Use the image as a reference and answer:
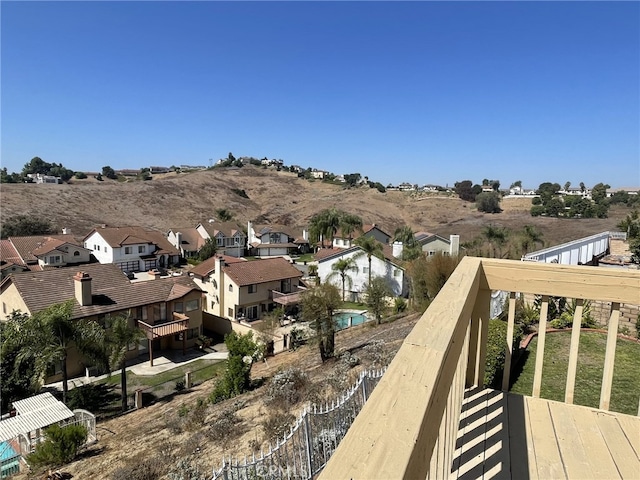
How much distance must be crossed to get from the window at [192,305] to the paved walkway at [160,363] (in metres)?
2.51

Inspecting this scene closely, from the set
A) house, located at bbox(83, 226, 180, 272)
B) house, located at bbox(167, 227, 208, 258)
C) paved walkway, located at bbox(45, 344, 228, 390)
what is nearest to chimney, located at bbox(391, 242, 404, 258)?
paved walkway, located at bbox(45, 344, 228, 390)

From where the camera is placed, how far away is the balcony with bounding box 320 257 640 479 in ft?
3.23

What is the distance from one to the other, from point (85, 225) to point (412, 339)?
68.7m

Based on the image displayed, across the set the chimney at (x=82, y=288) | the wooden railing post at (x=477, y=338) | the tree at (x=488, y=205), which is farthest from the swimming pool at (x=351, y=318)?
the tree at (x=488, y=205)

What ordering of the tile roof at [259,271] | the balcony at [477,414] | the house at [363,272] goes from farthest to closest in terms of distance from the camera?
1. the house at [363,272]
2. the tile roof at [259,271]
3. the balcony at [477,414]

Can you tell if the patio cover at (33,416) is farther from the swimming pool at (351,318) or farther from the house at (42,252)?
the house at (42,252)

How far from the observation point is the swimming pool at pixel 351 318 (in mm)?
25719

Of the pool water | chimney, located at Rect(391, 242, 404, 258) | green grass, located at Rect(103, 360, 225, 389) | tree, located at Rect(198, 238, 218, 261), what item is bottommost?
green grass, located at Rect(103, 360, 225, 389)

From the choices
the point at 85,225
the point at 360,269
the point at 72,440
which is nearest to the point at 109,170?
the point at 85,225

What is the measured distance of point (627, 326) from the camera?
964 cm

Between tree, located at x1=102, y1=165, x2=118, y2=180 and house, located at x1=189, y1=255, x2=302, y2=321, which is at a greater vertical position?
tree, located at x1=102, y1=165, x2=118, y2=180

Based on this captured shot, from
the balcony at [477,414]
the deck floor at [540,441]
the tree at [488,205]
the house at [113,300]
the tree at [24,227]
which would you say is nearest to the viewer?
the balcony at [477,414]

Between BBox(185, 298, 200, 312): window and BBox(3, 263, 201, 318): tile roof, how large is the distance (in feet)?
2.51

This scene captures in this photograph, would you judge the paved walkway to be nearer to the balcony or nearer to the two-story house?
the balcony
